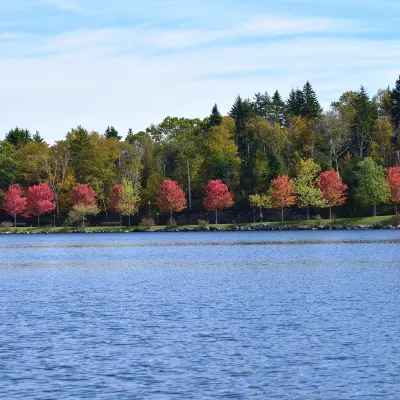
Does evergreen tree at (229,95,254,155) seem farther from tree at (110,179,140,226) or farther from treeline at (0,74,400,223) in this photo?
tree at (110,179,140,226)

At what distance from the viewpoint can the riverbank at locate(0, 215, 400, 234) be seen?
139250 mm

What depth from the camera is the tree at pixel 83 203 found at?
16144 cm

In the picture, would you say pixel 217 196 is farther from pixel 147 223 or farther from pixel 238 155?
pixel 238 155

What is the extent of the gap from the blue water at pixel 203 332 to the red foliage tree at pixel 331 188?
76.7 metres

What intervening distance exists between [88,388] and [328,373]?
7.96 m

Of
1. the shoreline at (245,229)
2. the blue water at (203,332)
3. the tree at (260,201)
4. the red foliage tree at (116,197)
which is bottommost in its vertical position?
the blue water at (203,332)

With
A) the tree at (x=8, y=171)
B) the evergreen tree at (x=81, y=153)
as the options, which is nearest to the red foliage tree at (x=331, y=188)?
the evergreen tree at (x=81, y=153)

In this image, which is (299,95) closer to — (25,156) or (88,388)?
(25,156)

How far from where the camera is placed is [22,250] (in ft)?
333

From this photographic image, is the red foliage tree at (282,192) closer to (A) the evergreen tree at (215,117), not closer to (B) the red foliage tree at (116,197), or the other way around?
(B) the red foliage tree at (116,197)

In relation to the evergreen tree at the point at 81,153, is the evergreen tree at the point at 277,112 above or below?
above

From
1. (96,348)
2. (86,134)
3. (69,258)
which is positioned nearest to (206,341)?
(96,348)

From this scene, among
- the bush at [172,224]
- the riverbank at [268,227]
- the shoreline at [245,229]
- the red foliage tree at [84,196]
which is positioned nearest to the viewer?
the shoreline at [245,229]

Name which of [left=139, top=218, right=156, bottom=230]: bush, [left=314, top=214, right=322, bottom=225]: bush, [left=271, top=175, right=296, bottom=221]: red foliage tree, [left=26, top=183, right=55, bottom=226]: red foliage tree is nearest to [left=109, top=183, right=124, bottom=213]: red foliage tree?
[left=139, top=218, right=156, bottom=230]: bush
